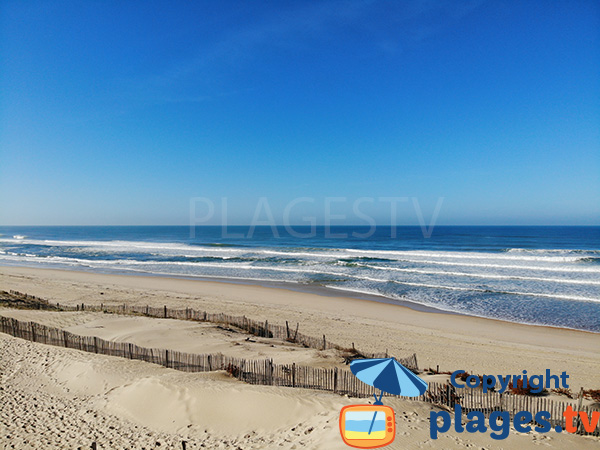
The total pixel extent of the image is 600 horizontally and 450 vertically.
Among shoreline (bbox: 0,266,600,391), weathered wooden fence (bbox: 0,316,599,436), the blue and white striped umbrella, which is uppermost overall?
the blue and white striped umbrella

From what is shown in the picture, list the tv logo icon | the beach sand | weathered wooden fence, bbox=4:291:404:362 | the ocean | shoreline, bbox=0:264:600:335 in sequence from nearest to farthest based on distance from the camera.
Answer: the tv logo icon, the beach sand, weathered wooden fence, bbox=4:291:404:362, shoreline, bbox=0:264:600:335, the ocean

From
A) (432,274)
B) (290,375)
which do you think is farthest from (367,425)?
(432,274)

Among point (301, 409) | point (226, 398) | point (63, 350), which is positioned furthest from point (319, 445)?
point (63, 350)

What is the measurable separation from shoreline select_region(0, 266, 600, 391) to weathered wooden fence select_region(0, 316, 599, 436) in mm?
4796

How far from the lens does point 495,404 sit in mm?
8875

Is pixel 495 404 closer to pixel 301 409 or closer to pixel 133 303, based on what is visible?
pixel 301 409

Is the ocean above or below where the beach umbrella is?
below

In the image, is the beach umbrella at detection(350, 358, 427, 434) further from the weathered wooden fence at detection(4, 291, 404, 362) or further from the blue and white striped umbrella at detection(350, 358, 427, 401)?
the weathered wooden fence at detection(4, 291, 404, 362)

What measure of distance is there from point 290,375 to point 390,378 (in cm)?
468

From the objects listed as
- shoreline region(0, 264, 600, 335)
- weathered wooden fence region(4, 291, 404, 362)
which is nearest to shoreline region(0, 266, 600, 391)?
shoreline region(0, 264, 600, 335)

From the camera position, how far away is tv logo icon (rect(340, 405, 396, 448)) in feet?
23.6

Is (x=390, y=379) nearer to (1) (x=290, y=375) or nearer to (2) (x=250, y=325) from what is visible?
(1) (x=290, y=375)

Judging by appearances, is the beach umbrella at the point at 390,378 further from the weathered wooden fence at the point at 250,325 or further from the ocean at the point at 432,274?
the ocean at the point at 432,274

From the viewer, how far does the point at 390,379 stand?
23.4 feet
